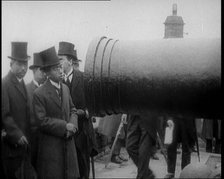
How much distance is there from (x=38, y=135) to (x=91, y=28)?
35.1 inches

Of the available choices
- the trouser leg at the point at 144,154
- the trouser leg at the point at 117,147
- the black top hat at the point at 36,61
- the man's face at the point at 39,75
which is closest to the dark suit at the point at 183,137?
the trouser leg at the point at 144,154

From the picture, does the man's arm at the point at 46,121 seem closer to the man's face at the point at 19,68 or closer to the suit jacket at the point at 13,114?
the suit jacket at the point at 13,114

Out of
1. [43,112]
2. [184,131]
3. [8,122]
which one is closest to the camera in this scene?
[8,122]

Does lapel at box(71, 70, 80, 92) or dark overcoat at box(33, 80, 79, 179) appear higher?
lapel at box(71, 70, 80, 92)

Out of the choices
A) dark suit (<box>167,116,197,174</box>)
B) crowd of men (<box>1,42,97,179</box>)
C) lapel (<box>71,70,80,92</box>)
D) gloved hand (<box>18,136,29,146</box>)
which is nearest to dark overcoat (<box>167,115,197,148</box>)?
dark suit (<box>167,116,197,174</box>)

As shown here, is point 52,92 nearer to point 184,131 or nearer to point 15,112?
point 15,112

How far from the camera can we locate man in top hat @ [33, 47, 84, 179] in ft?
9.34

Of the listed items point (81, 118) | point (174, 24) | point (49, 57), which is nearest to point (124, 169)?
point (81, 118)

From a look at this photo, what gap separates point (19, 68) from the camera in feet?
7.69

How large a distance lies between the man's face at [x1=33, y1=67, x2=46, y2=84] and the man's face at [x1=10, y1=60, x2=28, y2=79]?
29cm

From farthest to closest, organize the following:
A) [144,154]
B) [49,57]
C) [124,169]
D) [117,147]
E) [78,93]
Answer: [117,147], [124,169], [144,154], [78,93], [49,57]

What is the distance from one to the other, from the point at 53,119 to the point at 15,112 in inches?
25.4

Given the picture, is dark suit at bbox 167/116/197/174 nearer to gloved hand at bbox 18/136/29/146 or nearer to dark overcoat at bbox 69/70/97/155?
dark overcoat at bbox 69/70/97/155

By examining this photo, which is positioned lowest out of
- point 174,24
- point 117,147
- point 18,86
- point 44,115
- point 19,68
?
point 117,147
